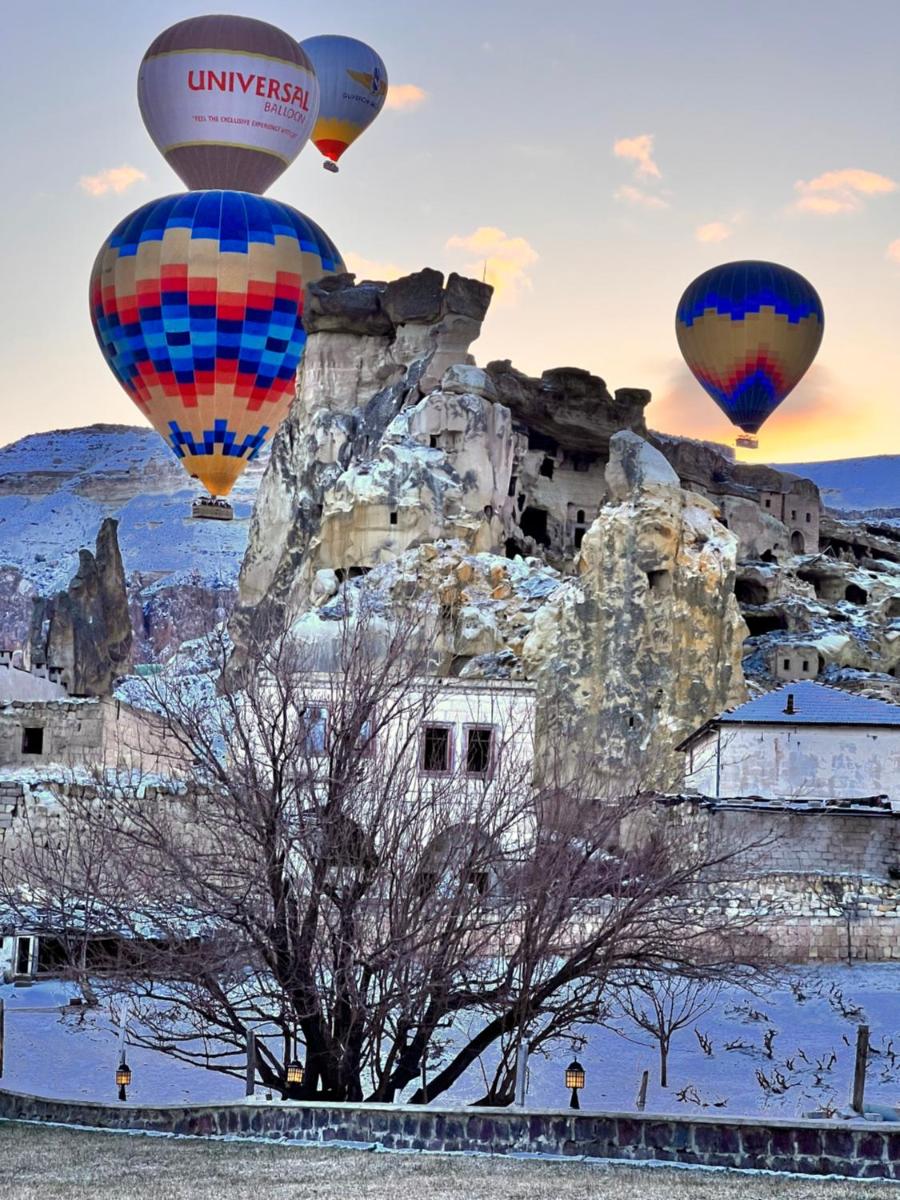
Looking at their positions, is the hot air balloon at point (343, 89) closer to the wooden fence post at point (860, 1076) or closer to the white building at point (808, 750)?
the white building at point (808, 750)

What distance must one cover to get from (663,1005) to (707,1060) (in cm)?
172

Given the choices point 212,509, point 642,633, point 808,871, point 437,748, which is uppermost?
point 212,509

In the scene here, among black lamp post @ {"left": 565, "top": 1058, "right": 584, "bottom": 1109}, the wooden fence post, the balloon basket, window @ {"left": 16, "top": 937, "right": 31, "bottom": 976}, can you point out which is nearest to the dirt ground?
black lamp post @ {"left": 565, "top": 1058, "right": 584, "bottom": 1109}

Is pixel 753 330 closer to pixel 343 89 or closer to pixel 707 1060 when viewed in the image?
pixel 343 89

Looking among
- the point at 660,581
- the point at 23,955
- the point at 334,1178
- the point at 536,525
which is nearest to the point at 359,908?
the point at 334,1178

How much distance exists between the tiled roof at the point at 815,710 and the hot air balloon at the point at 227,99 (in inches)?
1394

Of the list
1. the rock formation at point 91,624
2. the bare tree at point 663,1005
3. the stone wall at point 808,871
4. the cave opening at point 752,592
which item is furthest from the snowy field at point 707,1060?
the rock formation at point 91,624

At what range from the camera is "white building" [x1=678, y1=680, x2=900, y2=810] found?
45938 mm

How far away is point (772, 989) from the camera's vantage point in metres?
36.2

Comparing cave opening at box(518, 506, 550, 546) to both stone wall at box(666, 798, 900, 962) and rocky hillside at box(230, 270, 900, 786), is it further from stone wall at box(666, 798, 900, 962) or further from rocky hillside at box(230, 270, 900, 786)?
stone wall at box(666, 798, 900, 962)

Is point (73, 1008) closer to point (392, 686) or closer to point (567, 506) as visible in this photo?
point (392, 686)

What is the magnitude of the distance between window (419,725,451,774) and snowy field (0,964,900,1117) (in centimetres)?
1095

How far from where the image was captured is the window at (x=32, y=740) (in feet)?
159

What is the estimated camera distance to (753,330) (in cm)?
8906
